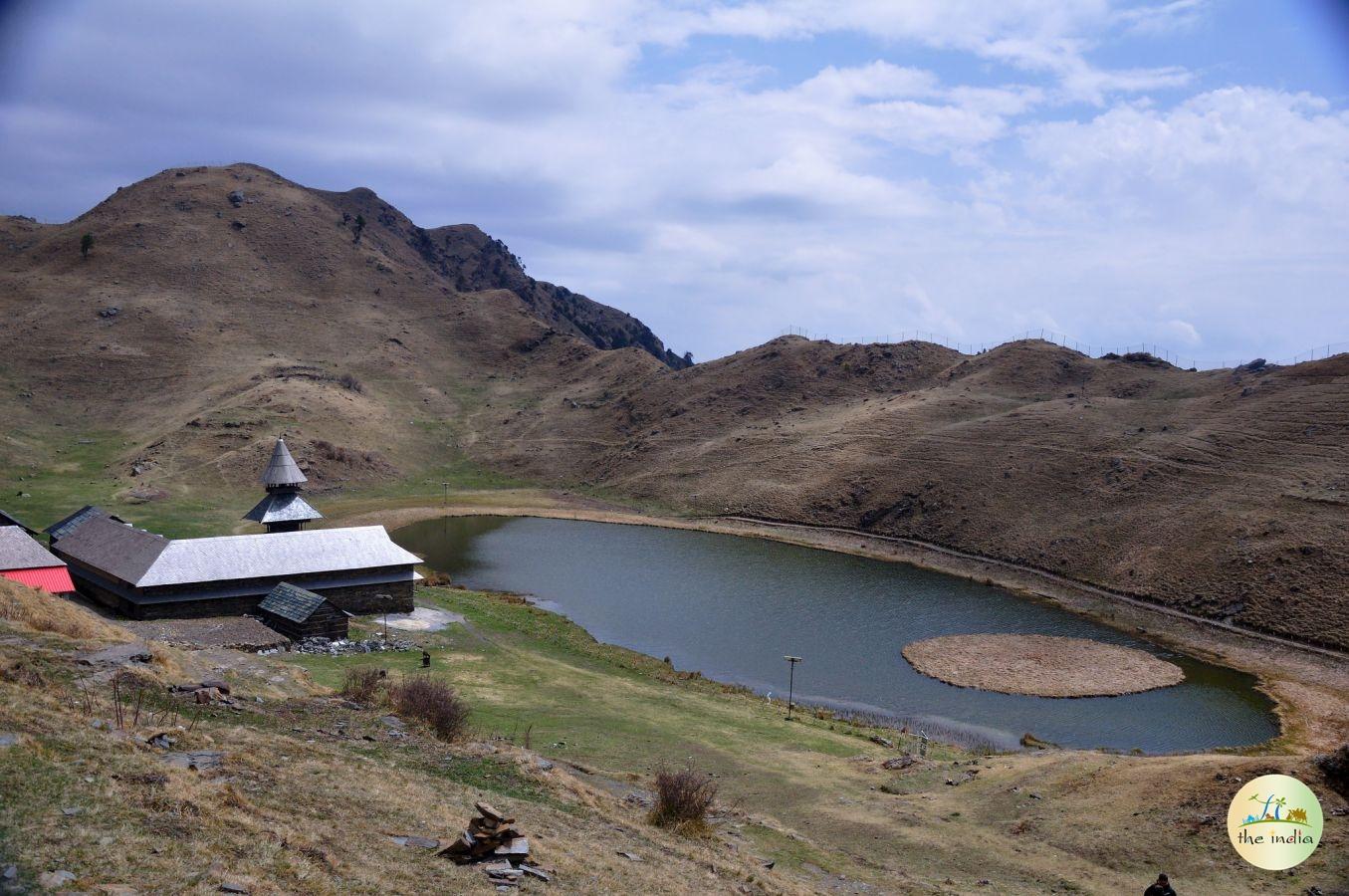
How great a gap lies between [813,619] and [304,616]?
27.7 meters

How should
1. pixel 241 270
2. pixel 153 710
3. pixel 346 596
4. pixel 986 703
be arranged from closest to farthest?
pixel 153 710, pixel 986 703, pixel 346 596, pixel 241 270

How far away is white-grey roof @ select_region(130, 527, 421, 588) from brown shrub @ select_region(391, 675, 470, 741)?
20745 millimetres

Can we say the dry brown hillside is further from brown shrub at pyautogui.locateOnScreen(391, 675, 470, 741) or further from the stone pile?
the stone pile

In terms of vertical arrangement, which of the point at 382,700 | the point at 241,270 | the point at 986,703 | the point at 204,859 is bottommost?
the point at 986,703

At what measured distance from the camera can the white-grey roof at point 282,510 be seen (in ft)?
163

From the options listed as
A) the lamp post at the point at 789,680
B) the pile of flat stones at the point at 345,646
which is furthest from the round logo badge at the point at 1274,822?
the pile of flat stones at the point at 345,646

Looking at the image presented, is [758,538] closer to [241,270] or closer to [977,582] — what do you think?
[977,582]

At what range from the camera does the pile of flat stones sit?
36.0 meters

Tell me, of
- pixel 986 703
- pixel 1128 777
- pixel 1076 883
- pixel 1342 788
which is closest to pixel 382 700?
pixel 1076 883

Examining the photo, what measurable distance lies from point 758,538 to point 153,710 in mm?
63872

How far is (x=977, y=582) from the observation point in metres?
64.8

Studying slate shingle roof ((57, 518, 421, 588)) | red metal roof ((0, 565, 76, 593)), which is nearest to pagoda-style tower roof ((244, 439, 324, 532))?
slate shingle roof ((57, 518, 421, 588))

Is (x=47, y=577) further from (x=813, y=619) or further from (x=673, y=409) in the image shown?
(x=673, y=409)

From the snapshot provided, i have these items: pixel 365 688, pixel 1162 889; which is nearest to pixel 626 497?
pixel 365 688
